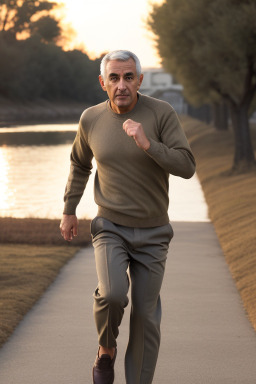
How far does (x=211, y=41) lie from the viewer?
26500 mm

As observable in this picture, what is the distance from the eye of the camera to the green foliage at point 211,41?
25.2 meters

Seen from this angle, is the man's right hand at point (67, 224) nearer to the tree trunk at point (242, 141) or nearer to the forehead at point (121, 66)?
the forehead at point (121, 66)

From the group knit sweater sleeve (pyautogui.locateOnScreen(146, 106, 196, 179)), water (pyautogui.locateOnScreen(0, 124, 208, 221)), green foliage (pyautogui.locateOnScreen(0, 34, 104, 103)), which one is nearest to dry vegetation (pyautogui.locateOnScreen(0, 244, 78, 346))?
knit sweater sleeve (pyautogui.locateOnScreen(146, 106, 196, 179))

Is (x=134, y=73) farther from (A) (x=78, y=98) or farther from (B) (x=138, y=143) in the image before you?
(A) (x=78, y=98)

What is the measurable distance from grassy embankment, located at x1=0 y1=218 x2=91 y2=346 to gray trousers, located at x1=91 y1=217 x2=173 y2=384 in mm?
2148

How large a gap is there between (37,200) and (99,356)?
14907 mm

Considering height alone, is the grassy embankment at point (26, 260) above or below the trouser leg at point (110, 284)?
below

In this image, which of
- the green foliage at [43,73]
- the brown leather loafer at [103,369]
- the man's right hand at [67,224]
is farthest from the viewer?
the green foliage at [43,73]

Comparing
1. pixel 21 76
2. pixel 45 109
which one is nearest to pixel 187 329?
pixel 21 76

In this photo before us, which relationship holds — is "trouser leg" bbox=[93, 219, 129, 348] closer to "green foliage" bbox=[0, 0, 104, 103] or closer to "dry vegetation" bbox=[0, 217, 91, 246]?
"dry vegetation" bbox=[0, 217, 91, 246]

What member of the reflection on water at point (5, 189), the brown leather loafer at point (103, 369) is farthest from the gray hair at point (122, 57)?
the reflection on water at point (5, 189)

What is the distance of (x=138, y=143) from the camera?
4.55 m

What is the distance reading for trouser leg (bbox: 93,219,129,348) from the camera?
15.6 feet

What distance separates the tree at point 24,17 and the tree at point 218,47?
92.7 m
